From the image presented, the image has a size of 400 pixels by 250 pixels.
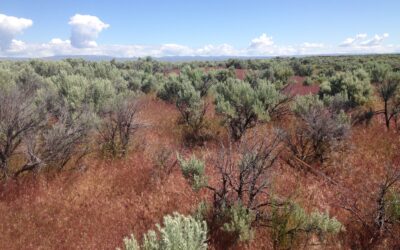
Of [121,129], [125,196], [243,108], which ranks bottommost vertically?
[125,196]

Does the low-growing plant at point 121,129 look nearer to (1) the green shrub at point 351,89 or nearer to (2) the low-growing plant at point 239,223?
(2) the low-growing plant at point 239,223

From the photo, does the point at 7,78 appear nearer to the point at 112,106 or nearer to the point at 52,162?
the point at 112,106

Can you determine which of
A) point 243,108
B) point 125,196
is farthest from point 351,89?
point 125,196

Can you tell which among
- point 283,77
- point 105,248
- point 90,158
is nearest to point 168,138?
point 90,158

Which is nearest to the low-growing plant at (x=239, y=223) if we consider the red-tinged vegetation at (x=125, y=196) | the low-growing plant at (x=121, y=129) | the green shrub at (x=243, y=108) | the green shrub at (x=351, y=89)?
the red-tinged vegetation at (x=125, y=196)

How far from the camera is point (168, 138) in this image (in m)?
11.8

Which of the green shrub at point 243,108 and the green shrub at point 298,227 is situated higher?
the green shrub at point 243,108

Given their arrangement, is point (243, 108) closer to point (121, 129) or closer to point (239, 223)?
point (121, 129)

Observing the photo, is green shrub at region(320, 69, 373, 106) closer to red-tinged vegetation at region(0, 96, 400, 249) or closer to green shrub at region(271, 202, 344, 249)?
red-tinged vegetation at region(0, 96, 400, 249)

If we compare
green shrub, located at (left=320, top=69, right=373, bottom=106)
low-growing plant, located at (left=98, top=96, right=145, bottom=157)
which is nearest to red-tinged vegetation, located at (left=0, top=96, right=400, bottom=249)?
low-growing plant, located at (left=98, top=96, right=145, bottom=157)

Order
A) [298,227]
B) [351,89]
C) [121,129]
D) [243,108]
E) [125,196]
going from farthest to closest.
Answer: [351,89] < [243,108] < [121,129] < [125,196] < [298,227]

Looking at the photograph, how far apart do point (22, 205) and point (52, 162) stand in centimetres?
166

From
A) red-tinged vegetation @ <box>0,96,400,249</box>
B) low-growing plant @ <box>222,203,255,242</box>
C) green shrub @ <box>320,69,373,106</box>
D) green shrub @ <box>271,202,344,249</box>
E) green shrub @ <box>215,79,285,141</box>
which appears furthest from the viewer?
green shrub @ <box>320,69,373,106</box>

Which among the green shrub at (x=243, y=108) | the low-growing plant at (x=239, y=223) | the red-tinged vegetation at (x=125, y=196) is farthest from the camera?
the green shrub at (x=243, y=108)
